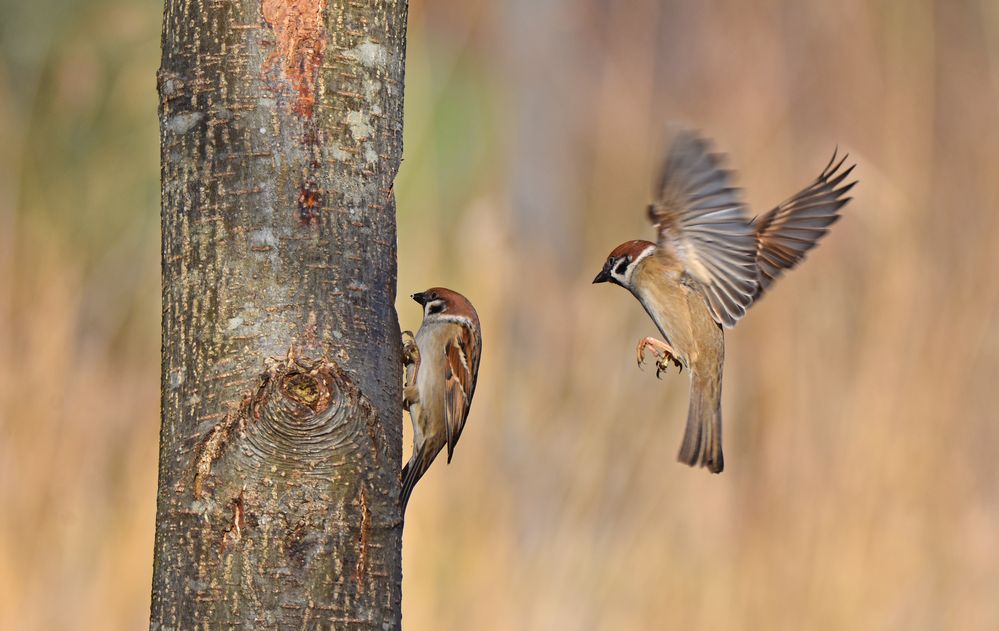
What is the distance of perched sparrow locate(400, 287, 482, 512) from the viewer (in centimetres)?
252

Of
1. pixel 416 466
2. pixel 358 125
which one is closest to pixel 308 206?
pixel 358 125

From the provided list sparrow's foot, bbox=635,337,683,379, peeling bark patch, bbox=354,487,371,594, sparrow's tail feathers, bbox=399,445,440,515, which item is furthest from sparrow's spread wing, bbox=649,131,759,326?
peeling bark patch, bbox=354,487,371,594

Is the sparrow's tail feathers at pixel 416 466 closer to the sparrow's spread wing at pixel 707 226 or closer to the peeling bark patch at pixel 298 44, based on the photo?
the sparrow's spread wing at pixel 707 226

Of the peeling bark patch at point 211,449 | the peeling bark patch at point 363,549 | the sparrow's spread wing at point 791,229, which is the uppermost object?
the sparrow's spread wing at point 791,229

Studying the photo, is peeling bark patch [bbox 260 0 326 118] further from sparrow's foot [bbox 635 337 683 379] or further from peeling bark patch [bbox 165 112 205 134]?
sparrow's foot [bbox 635 337 683 379]

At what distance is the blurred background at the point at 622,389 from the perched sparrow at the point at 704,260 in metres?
0.75

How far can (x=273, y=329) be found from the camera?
1.33 meters

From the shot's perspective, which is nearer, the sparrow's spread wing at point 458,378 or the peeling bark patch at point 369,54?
the peeling bark patch at point 369,54

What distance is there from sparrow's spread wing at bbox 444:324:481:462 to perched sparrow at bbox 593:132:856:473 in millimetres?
315

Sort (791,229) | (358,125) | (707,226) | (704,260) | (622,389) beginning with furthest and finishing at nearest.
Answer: (622,389), (791,229), (704,260), (707,226), (358,125)

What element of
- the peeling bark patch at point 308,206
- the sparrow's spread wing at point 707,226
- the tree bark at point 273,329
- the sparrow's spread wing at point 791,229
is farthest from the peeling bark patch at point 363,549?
the sparrow's spread wing at point 791,229

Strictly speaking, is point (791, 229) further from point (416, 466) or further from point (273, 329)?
point (273, 329)

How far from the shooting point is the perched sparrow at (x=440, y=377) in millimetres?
2516

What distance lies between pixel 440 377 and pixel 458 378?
0.13ft
